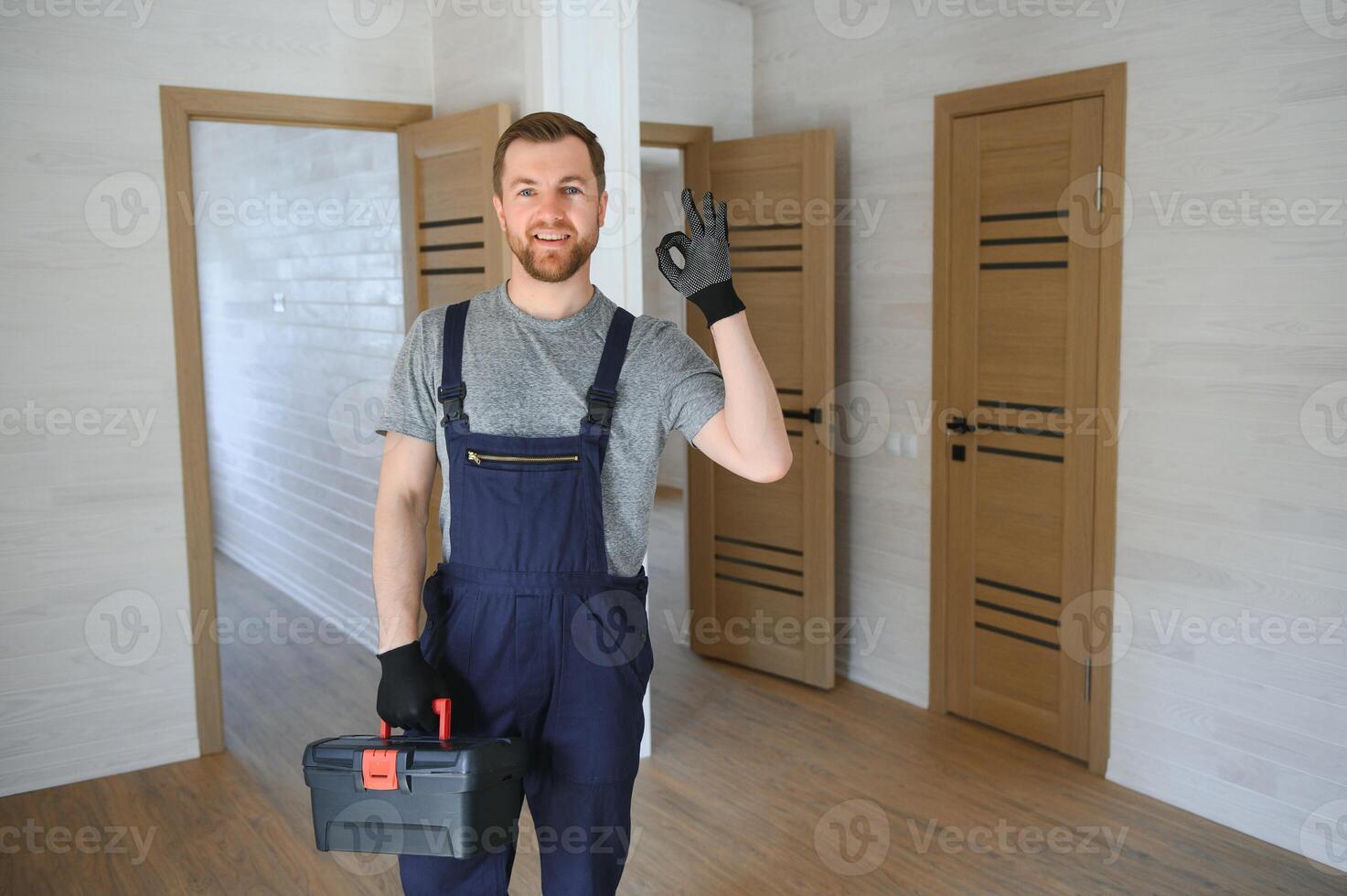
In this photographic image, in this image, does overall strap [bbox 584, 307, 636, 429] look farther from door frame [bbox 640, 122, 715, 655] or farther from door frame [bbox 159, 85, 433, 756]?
door frame [bbox 640, 122, 715, 655]

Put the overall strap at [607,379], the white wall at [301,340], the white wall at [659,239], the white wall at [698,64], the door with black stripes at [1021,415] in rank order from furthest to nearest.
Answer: the white wall at [659,239] → the white wall at [301,340] → the white wall at [698,64] → the door with black stripes at [1021,415] → the overall strap at [607,379]

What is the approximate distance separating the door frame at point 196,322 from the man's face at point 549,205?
93.0 inches

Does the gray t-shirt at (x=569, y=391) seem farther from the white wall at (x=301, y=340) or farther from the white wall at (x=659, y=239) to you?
the white wall at (x=659, y=239)

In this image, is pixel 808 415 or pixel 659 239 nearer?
pixel 808 415

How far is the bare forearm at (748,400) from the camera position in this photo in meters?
1.69

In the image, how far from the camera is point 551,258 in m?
1.77

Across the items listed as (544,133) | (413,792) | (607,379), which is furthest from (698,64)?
(413,792)

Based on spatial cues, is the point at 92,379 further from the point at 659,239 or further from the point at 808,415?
the point at 659,239

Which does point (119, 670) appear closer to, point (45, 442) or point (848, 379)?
point (45, 442)

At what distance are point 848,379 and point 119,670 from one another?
2761 mm

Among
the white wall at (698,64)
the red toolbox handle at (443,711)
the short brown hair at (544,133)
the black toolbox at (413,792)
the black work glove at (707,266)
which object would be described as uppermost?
the white wall at (698,64)

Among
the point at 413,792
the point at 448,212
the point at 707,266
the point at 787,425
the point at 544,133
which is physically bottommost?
the point at 413,792

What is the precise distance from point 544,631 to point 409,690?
0.21 meters

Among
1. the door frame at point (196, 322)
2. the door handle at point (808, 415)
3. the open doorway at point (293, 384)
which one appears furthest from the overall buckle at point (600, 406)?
the door handle at point (808, 415)
